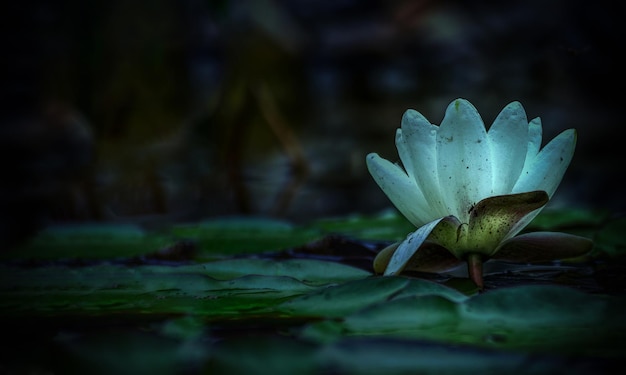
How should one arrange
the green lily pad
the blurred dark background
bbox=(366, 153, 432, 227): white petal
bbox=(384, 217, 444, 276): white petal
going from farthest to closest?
the blurred dark background, the green lily pad, bbox=(366, 153, 432, 227): white petal, bbox=(384, 217, 444, 276): white petal

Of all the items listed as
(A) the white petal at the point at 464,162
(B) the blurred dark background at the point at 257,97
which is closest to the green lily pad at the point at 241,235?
(B) the blurred dark background at the point at 257,97

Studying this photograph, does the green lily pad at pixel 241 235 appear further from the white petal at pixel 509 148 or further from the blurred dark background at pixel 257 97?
the white petal at pixel 509 148

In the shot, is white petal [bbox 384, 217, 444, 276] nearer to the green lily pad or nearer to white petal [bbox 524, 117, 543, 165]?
white petal [bbox 524, 117, 543, 165]

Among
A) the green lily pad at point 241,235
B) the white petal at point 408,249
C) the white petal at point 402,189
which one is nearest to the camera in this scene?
the white petal at point 408,249

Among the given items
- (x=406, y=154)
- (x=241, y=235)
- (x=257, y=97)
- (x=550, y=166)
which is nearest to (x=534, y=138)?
(x=550, y=166)

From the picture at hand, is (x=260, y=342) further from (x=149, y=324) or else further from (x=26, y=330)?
(x=26, y=330)

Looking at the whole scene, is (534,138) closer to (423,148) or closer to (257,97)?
(423,148)

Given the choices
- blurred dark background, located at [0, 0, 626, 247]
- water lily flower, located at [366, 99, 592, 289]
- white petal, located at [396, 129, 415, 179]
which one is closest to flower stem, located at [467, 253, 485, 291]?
water lily flower, located at [366, 99, 592, 289]
